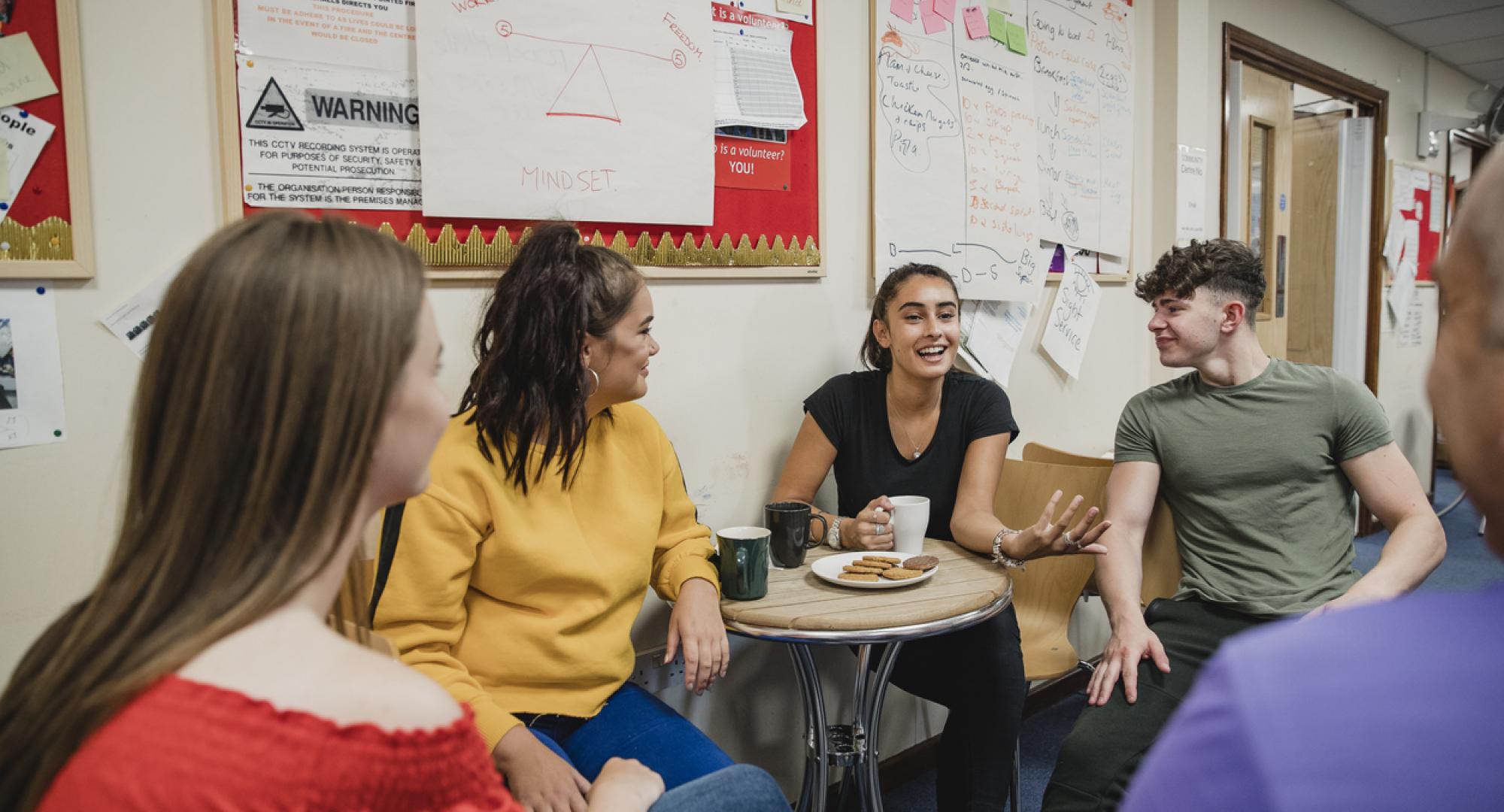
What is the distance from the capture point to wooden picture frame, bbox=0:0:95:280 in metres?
1.26

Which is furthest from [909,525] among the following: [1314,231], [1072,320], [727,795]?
[1314,231]

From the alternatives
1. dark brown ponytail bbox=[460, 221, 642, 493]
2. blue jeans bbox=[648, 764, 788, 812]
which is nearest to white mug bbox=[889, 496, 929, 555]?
dark brown ponytail bbox=[460, 221, 642, 493]

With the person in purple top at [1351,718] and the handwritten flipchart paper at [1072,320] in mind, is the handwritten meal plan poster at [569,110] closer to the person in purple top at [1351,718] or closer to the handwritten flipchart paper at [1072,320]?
the handwritten flipchart paper at [1072,320]

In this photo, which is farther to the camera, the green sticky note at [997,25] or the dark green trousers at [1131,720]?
the green sticky note at [997,25]

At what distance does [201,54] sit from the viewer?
1.39 meters

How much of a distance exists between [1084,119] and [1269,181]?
148 centimetres

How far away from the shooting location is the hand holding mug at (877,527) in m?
1.79

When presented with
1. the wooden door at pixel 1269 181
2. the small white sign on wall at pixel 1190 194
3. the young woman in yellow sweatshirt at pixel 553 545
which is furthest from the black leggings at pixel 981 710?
the wooden door at pixel 1269 181

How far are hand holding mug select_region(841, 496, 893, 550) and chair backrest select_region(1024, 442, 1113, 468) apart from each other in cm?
69

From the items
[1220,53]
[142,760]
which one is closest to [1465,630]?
[142,760]

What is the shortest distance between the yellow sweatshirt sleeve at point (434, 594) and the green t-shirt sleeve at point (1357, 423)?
5.38 feet

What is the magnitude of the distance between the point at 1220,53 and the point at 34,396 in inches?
141

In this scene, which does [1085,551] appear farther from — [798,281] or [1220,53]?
[1220,53]

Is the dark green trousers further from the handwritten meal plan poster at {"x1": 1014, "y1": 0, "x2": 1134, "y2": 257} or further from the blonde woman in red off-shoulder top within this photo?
the handwritten meal plan poster at {"x1": 1014, "y1": 0, "x2": 1134, "y2": 257}
